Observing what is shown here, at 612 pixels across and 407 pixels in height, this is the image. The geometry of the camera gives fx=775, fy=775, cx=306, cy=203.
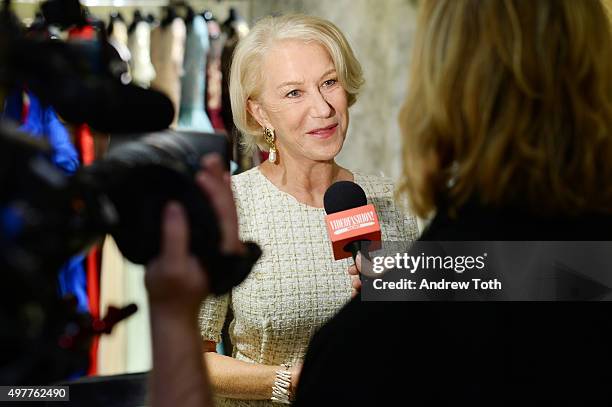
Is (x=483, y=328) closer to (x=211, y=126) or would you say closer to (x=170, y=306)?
(x=170, y=306)

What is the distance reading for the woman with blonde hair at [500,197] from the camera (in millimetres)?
891

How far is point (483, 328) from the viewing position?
2.96 ft

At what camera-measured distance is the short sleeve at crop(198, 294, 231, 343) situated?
5.91 feet

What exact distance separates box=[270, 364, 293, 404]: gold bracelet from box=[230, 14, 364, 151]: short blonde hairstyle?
64 centimetres

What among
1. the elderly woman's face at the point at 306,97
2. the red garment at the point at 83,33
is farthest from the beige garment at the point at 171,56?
the elderly woman's face at the point at 306,97

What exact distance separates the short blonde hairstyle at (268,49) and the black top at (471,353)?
43.1 inches

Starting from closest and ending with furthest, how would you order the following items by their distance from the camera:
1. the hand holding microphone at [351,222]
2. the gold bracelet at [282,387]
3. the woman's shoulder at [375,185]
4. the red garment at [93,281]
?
Result: the hand holding microphone at [351,222], the gold bracelet at [282,387], the woman's shoulder at [375,185], the red garment at [93,281]

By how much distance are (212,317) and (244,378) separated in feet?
0.53

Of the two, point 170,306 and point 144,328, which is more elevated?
point 144,328

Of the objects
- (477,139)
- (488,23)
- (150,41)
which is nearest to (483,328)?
(477,139)

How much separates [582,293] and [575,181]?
0.15 m

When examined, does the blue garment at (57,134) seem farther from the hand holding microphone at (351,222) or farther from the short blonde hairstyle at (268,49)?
the hand holding microphone at (351,222)

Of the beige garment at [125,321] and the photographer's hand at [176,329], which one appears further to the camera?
the beige garment at [125,321]

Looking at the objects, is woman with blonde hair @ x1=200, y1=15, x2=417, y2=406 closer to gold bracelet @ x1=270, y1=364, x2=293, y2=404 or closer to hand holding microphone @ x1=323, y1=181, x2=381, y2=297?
gold bracelet @ x1=270, y1=364, x2=293, y2=404
